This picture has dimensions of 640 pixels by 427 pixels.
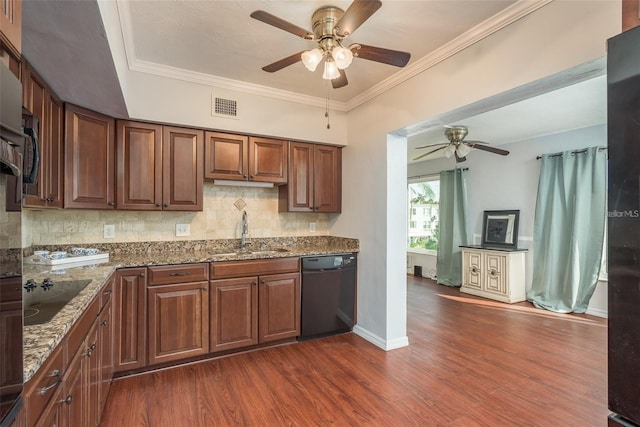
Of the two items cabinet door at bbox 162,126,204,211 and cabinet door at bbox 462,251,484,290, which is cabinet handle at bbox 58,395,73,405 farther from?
cabinet door at bbox 462,251,484,290

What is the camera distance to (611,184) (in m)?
1.02

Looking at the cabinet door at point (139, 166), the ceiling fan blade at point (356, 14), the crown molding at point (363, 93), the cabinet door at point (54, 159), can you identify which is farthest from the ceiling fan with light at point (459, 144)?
the cabinet door at point (54, 159)

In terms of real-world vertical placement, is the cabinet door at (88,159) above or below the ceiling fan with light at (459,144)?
below

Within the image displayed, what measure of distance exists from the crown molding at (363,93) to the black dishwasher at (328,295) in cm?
166

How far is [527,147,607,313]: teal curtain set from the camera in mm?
4094

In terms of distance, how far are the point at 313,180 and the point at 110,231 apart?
201 centimetres

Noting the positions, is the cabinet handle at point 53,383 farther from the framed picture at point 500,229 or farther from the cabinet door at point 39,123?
the framed picture at point 500,229

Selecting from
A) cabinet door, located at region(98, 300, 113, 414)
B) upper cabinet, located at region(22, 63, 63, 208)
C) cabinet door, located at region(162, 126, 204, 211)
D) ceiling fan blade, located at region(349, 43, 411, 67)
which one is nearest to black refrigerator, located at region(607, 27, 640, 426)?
ceiling fan blade, located at region(349, 43, 411, 67)

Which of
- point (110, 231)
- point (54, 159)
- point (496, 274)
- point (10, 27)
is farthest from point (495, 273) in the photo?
point (10, 27)

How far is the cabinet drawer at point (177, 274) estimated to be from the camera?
260 centimetres

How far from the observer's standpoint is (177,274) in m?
2.68

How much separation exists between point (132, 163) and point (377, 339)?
2748mm

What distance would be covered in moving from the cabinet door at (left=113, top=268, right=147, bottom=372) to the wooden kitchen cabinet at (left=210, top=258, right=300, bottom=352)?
535 millimetres

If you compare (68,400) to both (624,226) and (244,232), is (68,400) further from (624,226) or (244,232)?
(244,232)
